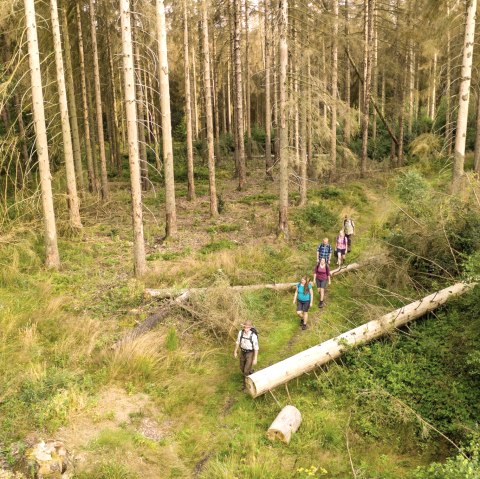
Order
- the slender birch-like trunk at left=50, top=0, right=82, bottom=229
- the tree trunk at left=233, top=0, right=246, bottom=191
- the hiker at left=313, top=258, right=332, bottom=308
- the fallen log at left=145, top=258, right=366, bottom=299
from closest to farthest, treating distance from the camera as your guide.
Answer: the fallen log at left=145, top=258, right=366, bottom=299, the hiker at left=313, top=258, right=332, bottom=308, the slender birch-like trunk at left=50, top=0, right=82, bottom=229, the tree trunk at left=233, top=0, right=246, bottom=191

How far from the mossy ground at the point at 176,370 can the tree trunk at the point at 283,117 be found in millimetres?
1313

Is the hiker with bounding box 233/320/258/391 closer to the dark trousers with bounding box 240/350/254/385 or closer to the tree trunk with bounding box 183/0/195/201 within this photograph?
the dark trousers with bounding box 240/350/254/385

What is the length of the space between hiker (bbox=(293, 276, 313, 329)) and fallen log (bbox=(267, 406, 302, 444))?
10.9 ft

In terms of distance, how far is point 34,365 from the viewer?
26.6ft

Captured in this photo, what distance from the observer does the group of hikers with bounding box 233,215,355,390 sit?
28.8 feet

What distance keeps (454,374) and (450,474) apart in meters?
3.00

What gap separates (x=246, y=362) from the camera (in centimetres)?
884

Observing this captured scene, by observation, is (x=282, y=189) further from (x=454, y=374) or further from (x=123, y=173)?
(x=123, y=173)

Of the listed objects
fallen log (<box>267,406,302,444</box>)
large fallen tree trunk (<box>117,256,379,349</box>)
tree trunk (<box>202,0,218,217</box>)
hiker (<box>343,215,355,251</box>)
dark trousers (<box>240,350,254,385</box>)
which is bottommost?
fallen log (<box>267,406,302,444</box>)

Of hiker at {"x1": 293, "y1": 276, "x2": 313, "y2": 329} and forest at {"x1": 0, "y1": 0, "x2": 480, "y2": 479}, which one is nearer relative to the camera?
forest at {"x1": 0, "y1": 0, "x2": 480, "y2": 479}

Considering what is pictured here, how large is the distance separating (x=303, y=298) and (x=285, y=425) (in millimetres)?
3851

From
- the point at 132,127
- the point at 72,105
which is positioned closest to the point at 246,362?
the point at 132,127

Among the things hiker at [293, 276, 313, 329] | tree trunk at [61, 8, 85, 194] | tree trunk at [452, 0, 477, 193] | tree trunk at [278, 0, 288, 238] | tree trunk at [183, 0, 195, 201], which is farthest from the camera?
tree trunk at [183, 0, 195, 201]

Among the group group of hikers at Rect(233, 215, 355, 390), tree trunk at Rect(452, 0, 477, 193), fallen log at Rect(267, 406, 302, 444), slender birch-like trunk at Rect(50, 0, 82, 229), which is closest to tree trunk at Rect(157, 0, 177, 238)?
slender birch-like trunk at Rect(50, 0, 82, 229)
